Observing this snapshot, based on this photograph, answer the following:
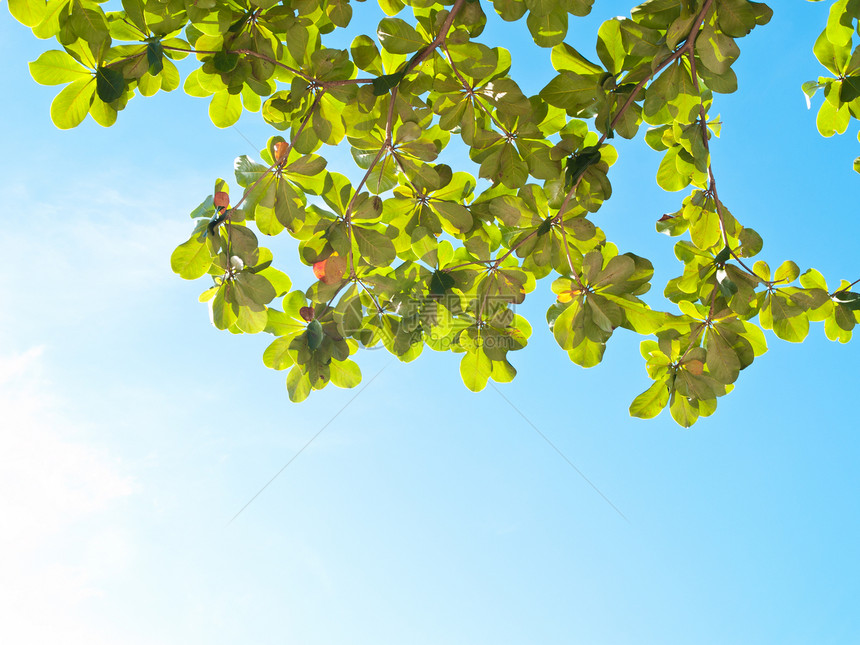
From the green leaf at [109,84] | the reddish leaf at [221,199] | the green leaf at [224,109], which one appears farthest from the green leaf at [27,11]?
the reddish leaf at [221,199]

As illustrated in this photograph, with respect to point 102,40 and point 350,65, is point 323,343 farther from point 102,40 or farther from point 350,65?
point 102,40

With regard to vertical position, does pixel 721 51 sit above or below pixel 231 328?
above

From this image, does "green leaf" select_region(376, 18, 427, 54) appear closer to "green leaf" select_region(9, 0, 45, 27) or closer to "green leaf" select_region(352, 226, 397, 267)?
"green leaf" select_region(352, 226, 397, 267)

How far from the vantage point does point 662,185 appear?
3676 millimetres

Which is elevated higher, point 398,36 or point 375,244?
point 398,36

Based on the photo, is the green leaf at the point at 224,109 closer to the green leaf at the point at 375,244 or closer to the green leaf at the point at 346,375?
the green leaf at the point at 375,244

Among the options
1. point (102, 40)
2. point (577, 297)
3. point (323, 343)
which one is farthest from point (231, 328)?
point (577, 297)

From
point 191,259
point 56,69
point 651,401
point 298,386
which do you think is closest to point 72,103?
point 56,69

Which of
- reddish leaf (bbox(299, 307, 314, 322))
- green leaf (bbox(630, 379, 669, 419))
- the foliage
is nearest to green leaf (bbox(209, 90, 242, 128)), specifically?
the foliage

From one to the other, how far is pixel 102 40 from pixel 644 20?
2.27m

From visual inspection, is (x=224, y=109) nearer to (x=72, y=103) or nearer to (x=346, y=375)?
(x=72, y=103)

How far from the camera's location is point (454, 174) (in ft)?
10.8

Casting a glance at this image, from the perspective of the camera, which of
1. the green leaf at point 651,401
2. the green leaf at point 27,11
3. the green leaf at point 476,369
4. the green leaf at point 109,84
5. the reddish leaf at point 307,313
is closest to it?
the green leaf at point 27,11

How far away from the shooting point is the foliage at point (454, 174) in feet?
8.75
